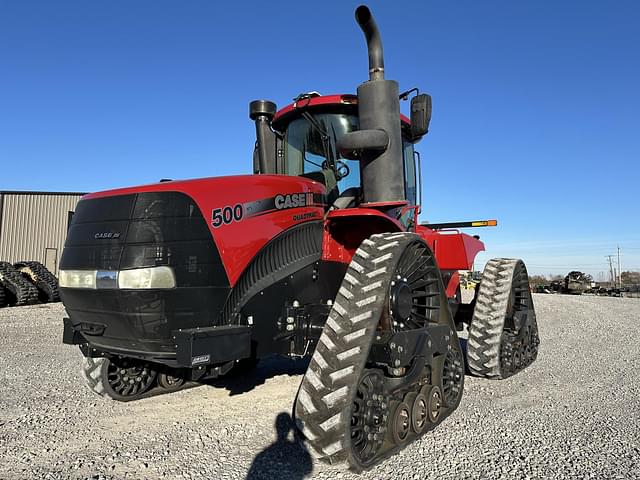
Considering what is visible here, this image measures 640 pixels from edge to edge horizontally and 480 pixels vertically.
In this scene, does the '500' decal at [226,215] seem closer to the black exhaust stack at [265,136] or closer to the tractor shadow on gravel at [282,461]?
the tractor shadow on gravel at [282,461]

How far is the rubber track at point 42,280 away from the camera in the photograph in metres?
17.4

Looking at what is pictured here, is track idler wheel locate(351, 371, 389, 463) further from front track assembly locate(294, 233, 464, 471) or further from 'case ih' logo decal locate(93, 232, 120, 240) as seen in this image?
'case ih' logo decal locate(93, 232, 120, 240)

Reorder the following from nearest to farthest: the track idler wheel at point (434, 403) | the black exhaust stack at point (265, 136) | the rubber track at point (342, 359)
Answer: the rubber track at point (342, 359) → the track idler wheel at point (434, 403) → the black exhaust stack at point (265, 136)

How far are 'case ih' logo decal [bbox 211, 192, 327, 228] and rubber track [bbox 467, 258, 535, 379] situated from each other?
2.55m

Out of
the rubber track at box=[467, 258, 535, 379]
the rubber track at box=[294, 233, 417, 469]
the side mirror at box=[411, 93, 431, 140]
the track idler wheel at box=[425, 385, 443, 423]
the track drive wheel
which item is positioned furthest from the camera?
the rubber track at box=[467, 258, 535, 379]

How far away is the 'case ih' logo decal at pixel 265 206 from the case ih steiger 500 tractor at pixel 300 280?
0.01 m

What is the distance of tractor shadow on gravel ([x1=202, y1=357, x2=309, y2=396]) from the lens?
5.69 m

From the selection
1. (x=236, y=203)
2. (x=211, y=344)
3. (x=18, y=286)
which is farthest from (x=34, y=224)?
(x=211, y=344)

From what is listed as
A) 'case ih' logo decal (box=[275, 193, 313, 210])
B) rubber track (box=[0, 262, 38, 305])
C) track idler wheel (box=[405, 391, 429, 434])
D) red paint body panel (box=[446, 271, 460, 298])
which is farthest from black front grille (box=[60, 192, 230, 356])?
rubber track (box=[0, 262, 38, 305])

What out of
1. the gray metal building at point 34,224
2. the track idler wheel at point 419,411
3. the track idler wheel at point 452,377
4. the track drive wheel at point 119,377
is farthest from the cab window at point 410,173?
the gray metal building at point 34,224

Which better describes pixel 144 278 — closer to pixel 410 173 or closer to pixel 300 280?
pixel 300 280

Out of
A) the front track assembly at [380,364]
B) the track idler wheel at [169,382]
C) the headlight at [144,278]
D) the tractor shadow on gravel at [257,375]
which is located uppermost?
the headlight at [144,278]

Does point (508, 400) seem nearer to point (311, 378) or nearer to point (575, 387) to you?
point (575, 387)

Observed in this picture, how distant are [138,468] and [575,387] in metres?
5.02
